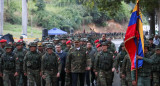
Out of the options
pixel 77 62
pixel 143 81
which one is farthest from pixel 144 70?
pixel 77 62

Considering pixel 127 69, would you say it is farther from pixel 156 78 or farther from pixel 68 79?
pixel 68 79

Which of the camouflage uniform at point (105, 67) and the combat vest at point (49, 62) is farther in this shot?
the combat vest at point (49, 62)

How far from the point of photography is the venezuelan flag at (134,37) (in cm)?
749

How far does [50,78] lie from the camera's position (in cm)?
1014

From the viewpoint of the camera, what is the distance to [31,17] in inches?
2359

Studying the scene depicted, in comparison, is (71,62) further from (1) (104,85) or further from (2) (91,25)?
(2) (91,25)

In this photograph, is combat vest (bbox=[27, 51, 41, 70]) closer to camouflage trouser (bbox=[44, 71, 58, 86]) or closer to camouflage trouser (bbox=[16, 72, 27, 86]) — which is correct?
camouflage trouser (bbox=[44, 71, 58, 86])

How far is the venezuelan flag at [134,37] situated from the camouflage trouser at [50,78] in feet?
11.6

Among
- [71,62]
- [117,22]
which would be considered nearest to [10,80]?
[71,62]

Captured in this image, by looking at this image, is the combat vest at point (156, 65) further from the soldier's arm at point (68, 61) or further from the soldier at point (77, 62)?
the soldier's arm at point (68, 61)

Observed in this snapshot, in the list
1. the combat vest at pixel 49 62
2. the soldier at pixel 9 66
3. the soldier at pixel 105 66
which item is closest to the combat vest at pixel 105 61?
the soldier at pixel 105 66

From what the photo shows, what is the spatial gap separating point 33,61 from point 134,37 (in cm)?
435

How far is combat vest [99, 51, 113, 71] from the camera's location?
390 inches

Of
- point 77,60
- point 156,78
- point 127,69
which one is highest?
point 77,60
